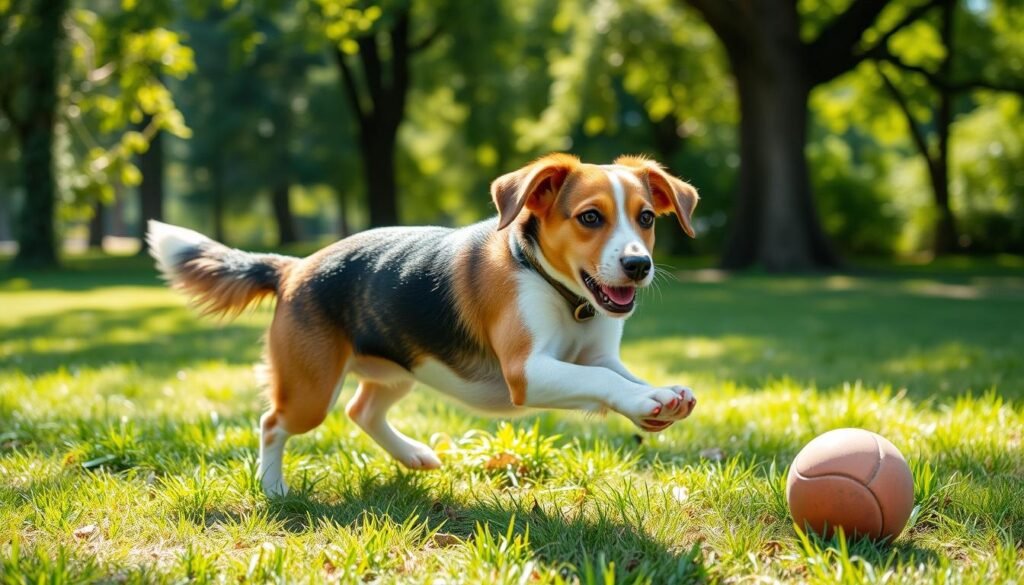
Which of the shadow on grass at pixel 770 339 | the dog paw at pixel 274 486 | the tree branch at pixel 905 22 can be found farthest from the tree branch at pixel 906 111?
the dog paw at pixel 274 486

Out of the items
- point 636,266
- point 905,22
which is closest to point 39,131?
point 905,22

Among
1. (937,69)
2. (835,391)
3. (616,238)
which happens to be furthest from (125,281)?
(937,69)

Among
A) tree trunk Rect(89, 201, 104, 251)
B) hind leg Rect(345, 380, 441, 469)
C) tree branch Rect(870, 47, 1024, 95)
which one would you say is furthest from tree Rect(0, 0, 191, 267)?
tree trunk Rect(89, 201, 104, 251)

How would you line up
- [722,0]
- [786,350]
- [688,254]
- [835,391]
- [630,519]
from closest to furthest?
[630,519] < [835,391] < [786,350] < [722,0] < [688,254]

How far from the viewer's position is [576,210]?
14.7 ft

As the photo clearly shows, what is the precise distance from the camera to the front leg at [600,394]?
3.98m

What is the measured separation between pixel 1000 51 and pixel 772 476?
102 feet

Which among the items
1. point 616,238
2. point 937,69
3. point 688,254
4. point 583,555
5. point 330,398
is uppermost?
point 937,69

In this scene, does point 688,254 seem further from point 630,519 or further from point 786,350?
point 630,519

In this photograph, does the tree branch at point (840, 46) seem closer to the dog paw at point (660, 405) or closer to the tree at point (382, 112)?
the tree at point (382, 112)

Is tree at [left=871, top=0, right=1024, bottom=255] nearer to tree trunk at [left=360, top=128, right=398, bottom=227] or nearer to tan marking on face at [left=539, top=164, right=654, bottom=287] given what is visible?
tree trunk at [left=360, top=128, right=398, bottom=227]

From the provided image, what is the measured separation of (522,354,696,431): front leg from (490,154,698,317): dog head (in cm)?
34

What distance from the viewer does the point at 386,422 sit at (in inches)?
217

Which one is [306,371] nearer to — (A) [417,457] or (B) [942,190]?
(A) [417,457]
